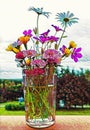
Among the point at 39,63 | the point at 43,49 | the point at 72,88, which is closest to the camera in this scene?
the point at 39,63

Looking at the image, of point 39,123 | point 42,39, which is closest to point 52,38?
point 42,39

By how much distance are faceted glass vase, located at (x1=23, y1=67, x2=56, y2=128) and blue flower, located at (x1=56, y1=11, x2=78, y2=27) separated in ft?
0.86

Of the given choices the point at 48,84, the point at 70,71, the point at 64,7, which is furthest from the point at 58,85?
the point at 64,7

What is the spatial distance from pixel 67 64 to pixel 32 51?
10.5 inches

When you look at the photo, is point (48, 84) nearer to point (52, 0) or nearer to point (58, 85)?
point (58, 85)

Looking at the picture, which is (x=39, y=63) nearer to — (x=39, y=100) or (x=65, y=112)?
(x=39, y=100)

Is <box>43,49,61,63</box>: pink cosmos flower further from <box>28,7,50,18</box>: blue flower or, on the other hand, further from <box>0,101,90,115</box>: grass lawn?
<box>0,101,90,115</box>: grass lawn

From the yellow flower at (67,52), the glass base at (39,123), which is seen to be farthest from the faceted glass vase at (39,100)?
the yellow flower at (67,52)

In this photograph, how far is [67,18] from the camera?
135cm

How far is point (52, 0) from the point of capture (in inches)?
57.6

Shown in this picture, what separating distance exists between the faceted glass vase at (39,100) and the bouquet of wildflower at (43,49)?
2cm

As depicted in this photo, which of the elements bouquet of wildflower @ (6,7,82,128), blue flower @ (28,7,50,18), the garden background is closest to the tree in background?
the garden background

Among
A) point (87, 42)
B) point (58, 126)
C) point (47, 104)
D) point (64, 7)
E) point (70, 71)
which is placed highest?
point (64, 7)

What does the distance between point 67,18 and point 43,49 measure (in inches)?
7.1
